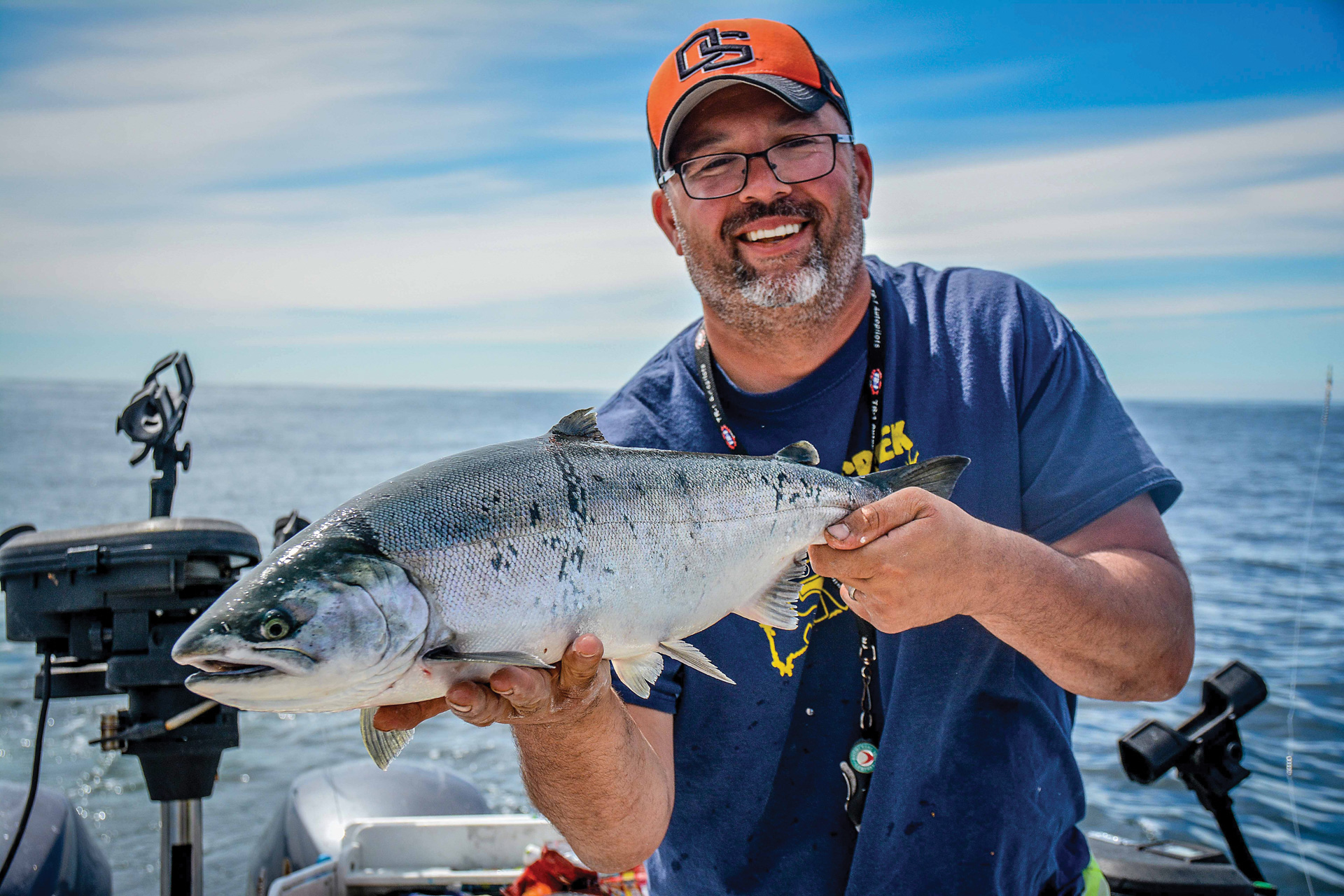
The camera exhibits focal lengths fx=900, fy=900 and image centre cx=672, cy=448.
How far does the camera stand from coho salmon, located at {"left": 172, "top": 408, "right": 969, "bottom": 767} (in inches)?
70.8

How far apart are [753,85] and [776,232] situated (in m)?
0.50

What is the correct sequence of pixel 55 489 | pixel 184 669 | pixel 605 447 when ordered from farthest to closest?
pixel 55 489
pixel 184 669
pixel 605 447

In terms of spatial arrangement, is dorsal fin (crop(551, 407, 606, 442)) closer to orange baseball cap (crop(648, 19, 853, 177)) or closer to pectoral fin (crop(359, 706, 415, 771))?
pectoral fin (crop(359, 706, 415, 771))

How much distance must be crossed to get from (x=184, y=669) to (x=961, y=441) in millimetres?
2929

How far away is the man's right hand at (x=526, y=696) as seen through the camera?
6.61ft

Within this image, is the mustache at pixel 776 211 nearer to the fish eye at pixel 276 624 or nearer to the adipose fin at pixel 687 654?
the adipose fin at pixel 687 654

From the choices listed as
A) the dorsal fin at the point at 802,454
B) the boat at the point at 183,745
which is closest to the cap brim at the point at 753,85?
the dorsal fin at the point at 802,454

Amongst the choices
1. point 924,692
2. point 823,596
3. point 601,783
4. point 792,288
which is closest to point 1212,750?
point 924,692

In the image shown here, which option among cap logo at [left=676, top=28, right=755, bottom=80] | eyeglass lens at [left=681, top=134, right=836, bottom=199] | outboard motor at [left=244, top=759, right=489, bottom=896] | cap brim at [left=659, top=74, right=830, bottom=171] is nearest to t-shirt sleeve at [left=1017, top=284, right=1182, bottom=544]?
eyeglass lens at [left=681, top=134, right=836, bottom=199]

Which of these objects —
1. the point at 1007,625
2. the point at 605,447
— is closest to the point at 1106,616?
the point at 1007,625

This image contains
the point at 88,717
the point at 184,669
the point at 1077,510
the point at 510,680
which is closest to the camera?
the point at 510,680

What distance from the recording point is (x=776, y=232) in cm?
306

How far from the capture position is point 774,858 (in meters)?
2.81

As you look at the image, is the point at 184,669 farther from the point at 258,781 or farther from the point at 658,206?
the point at 258,781
